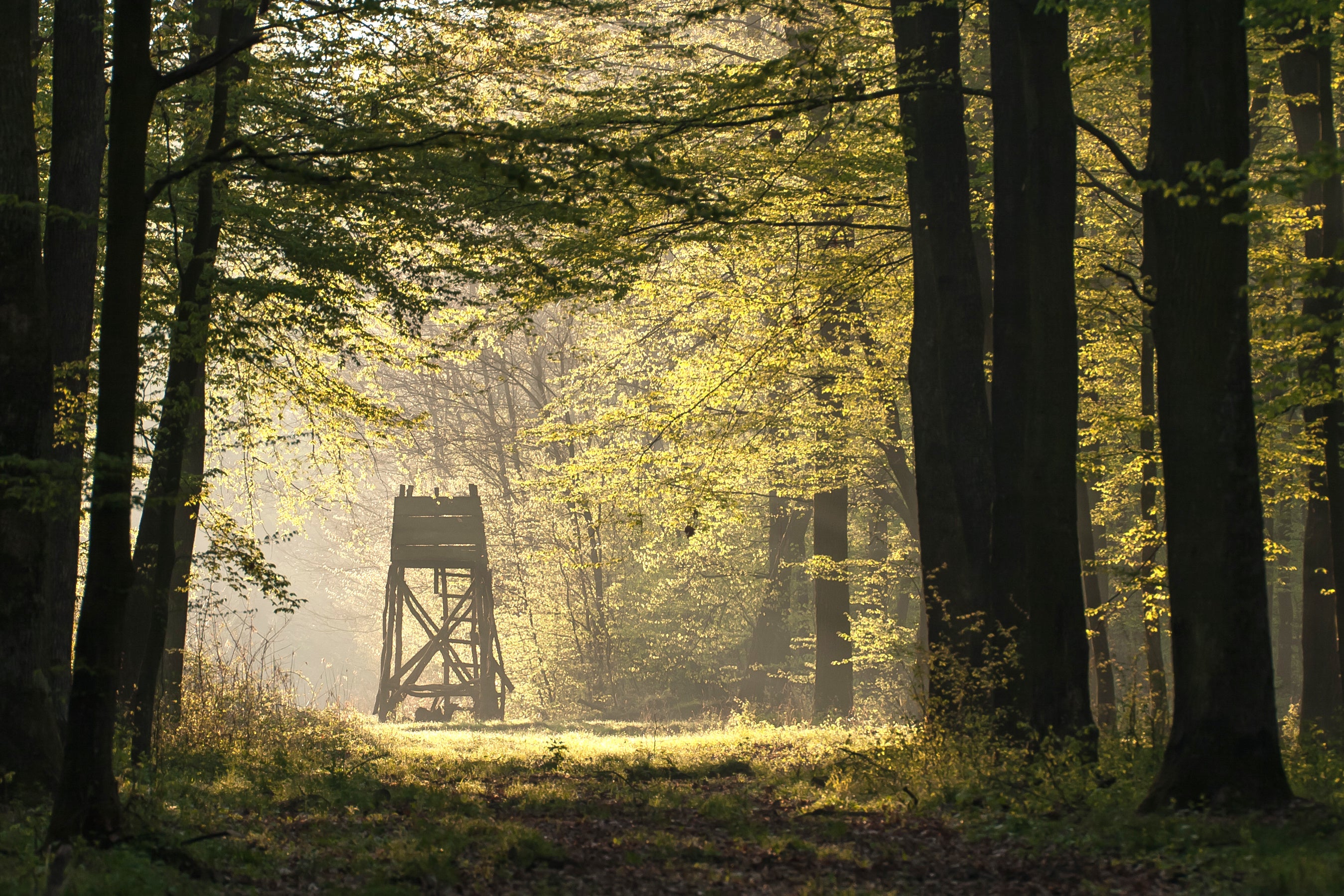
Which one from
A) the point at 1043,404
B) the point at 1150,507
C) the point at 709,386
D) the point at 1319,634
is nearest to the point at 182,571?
the point at 709,386

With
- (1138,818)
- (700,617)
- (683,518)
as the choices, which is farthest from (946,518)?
(700,617)

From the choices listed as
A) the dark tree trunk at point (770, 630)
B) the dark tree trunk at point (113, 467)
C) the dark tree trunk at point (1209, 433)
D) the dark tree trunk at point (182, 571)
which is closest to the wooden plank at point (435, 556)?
the dark tree trunk at point (770, 630)

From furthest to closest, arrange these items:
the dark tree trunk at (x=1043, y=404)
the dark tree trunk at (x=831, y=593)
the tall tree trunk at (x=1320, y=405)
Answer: the dark tree trunk at (x=831, y=593) < the tall tree trunk at (x=1320, y=405) < the dark tree trunk at (x=1043, y=404)

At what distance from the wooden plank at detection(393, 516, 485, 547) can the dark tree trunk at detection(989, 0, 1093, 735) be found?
49.8 feet

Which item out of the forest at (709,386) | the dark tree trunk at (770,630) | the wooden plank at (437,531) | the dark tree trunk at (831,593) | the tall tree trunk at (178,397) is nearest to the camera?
the forest at (709,386)

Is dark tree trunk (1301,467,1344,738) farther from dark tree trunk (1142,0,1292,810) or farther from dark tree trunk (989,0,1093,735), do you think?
dark tree trunk (1142,0,1292,810)

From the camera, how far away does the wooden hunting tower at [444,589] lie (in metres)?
22.7

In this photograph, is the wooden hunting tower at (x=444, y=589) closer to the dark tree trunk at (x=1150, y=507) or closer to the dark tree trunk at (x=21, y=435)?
the dark tree trunk at (x=1150, y=507)

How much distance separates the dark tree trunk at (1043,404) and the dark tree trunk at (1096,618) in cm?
310

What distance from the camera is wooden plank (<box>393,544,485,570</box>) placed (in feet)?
74.3

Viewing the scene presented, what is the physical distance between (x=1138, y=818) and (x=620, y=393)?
2598cm

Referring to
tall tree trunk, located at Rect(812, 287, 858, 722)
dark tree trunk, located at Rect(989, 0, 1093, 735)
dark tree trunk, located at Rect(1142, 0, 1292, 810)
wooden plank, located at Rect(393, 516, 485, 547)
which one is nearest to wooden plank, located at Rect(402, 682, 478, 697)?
wooden plank, located at Rect(393, 516, 485, 547)

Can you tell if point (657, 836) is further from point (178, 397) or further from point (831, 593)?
point (831, 593)

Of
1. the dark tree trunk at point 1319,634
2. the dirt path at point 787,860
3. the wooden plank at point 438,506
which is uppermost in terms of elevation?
the wooden plank at point 438,506
